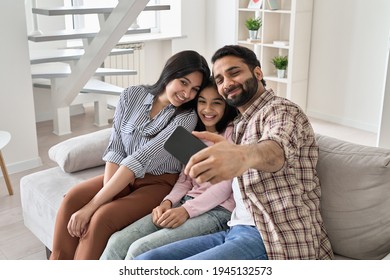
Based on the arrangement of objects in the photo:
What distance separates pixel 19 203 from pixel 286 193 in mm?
1989

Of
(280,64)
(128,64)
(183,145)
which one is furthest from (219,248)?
(128,64)

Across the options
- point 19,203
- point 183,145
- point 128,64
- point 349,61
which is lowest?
point 19,203

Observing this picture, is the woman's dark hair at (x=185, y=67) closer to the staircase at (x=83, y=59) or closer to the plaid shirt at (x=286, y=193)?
the plaid shirt at (x=286, y=193)

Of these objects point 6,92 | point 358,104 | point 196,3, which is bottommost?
point 358,104

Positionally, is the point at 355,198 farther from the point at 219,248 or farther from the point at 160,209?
the point at 160,209

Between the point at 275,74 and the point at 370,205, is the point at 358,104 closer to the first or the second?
the point at 275,74

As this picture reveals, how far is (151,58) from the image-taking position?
17.8 feet

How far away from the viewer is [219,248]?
1.44 m

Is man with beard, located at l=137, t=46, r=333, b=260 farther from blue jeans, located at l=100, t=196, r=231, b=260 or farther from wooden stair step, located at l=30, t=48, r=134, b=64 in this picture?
wooden stair step, located at l=30, t=48, r=134, b=64

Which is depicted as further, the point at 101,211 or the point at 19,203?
the point at 19,203

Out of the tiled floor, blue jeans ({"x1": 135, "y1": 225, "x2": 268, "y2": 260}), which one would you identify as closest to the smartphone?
blue jeans ({"x1": 135, "y1": 225, "x2": 268, "y2": 260})

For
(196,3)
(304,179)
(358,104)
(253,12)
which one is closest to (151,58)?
(196,3)

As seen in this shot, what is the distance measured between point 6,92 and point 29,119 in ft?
0.86

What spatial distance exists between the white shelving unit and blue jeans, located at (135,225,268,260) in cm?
323
